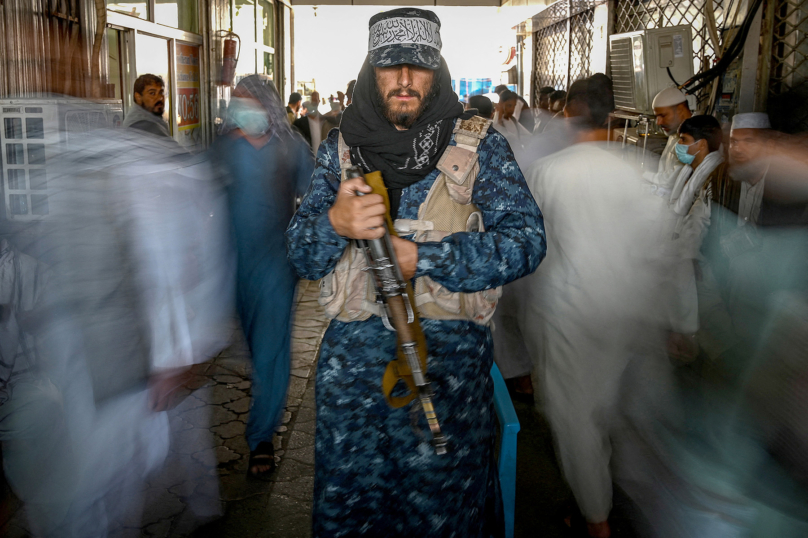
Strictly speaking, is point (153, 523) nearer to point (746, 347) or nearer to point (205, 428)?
point (205, 428)

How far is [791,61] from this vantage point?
19.5 ft

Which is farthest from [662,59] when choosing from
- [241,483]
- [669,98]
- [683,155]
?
[241,483]

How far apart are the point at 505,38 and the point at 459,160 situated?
18.4 meters

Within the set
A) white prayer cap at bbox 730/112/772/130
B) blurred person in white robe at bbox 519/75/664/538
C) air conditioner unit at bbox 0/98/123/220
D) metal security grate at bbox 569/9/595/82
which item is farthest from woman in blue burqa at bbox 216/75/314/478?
metal security grate at bbox 569/9/595/82

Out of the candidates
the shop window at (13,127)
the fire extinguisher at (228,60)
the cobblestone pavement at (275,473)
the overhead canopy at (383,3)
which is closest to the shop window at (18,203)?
the shop window at (13,127)

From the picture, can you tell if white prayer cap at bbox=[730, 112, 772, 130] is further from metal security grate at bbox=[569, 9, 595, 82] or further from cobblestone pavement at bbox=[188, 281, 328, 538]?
metal security grate at bbox=[569, 9, 595, 82]

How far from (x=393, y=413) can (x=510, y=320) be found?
2.29 meters

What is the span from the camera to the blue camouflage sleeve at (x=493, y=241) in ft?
5.97

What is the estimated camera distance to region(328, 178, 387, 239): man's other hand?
5.59ft

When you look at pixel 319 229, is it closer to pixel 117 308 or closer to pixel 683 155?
pixel 117 308

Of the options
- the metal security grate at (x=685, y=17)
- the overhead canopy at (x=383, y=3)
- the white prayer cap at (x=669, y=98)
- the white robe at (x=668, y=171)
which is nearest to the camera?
the white robe at (x=668, y=171)

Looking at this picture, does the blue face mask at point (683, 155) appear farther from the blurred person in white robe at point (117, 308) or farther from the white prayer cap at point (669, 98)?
the blurred person in white robe at point (117, 308)

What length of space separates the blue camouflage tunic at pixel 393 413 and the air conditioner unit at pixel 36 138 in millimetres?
668

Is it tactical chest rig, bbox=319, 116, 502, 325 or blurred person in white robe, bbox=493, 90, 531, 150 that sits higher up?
blurred person in white robe, bbox=493, 90, 531, 150
